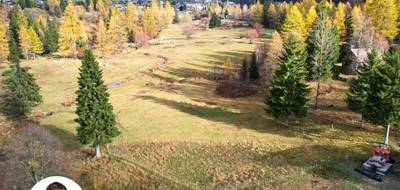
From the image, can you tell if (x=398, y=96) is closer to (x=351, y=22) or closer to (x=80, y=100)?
(x=80, y=100)

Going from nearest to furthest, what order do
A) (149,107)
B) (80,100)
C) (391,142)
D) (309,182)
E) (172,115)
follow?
1. (309,182)
2. (391,142)
3. (80,100)
4. (172,115)
5. (149,107)

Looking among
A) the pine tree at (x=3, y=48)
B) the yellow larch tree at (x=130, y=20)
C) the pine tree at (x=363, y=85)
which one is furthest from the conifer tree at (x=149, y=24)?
the pine tree at (x=363, y=85)

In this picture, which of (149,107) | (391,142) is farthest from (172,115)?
(391,142)

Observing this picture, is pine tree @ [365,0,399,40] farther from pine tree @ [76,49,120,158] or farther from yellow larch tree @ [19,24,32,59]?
yellow larch tree @ [19,24,32,59]

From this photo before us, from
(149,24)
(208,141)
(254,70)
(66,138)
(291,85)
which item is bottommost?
(66,138)

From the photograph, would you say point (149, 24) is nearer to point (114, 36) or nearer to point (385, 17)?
point (114, 36)

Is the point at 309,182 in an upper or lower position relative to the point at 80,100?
lower

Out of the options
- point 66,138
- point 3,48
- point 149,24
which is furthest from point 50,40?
point 66,138
